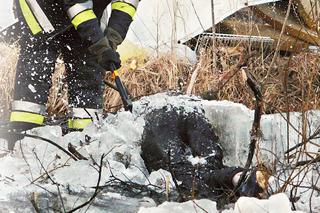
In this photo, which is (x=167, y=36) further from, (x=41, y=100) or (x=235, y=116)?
(x=235, y=116)

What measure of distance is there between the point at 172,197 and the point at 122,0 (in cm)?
154

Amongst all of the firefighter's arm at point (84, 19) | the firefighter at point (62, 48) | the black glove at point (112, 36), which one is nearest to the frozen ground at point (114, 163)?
the firefighter at point (62, 48)

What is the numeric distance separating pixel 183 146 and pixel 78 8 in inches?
41.2

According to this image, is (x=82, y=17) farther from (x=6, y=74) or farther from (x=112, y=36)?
(x=6, y=74)

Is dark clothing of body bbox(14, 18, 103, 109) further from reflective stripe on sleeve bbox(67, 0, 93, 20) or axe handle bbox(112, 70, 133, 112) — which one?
axe handle bbox(112, 70, 133, 112)

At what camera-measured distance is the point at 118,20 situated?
3.25 m

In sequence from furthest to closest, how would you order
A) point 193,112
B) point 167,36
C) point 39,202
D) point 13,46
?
point 167,36, point 13,46, point 193,112, point 39,202

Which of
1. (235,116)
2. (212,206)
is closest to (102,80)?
(235,116)

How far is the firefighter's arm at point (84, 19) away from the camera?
3000 mm

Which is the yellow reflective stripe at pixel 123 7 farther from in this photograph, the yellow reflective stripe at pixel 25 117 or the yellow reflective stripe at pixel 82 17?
the yellow reflective stripe at pixel 25 117

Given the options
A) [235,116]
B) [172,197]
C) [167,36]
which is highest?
[167,36]

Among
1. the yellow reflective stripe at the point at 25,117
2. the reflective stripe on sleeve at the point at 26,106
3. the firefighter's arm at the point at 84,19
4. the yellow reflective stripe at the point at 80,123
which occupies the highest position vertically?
the firefighter's arm at the point at 84,19

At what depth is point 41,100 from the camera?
10.5 ft

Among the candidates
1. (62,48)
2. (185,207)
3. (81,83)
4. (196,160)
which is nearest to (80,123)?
(81,83)
